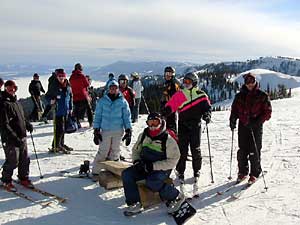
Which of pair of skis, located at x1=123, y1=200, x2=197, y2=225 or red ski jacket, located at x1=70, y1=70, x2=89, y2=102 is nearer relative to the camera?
pair of skis, located at x1=123, y1=200, x2=197, y2=225

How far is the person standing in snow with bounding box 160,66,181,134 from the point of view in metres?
9.16

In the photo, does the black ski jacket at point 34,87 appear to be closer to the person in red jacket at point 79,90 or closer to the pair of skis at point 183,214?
the person in red jacket at point 79,90

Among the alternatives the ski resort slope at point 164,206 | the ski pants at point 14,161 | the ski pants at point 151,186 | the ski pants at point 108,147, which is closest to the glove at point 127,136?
the ski pants at point 108,147

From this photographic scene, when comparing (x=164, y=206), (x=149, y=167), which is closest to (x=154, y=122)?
(x=149, y=167)

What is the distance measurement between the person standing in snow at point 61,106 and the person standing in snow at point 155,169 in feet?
14.4

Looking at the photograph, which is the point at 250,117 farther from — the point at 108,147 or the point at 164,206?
the point at 108,147

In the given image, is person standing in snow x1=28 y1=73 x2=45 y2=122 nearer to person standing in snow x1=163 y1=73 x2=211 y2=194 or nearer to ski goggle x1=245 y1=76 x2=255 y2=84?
person standing in snow x1=163 y1=73 x2=211 y2=194

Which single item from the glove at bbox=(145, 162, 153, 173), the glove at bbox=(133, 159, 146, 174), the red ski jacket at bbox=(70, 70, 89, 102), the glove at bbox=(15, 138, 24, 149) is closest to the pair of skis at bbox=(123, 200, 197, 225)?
the glove at bbox=(145, 162, 153, 173)

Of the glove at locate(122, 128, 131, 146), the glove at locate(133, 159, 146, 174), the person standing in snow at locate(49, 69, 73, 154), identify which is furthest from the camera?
the person standing in snow at locate(49, 69, 73, 154)

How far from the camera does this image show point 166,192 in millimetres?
6527

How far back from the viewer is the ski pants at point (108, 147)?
326 inches

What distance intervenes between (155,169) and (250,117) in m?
2.46

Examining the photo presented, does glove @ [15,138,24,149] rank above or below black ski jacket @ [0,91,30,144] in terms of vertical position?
below

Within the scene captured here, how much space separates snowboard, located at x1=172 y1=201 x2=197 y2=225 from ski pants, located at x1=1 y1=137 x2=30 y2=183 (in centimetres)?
316
